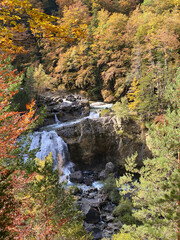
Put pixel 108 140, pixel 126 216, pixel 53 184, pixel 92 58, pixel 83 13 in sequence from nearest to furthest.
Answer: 1. pixel 53 184
2. pixel 126 216
3. pixel 108 140
4. pixel 92 58
5. pixel 83 13

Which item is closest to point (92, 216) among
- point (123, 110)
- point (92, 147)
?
point (92, 147)

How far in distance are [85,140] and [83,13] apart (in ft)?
97.0

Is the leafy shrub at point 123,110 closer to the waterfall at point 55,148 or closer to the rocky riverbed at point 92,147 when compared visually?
the rocky riverbed at point 92,147

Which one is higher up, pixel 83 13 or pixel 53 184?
pixel 83 13

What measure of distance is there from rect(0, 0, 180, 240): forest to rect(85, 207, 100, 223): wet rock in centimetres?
159

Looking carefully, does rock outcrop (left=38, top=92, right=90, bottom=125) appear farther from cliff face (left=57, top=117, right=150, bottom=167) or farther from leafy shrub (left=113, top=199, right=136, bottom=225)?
leafy shrub (left=113, top=199, right=136, bottom=225)

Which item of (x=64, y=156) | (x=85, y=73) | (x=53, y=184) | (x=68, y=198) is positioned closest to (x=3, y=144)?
(x=53, y=184)

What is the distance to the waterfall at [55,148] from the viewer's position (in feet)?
55.6

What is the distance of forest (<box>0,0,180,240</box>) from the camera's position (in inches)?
131

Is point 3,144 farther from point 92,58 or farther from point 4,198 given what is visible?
point 92,58

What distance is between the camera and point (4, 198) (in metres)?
3.41

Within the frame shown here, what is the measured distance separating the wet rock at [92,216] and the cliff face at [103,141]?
6.78 meters

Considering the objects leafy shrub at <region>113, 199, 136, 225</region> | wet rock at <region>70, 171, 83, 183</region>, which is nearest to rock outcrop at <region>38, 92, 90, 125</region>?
wet rock at <region>70, 171, 83, 183</region>

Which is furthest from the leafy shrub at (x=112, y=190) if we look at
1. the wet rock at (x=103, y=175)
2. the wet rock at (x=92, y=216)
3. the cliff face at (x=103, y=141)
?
the cliff face at (x=103, y=141)
